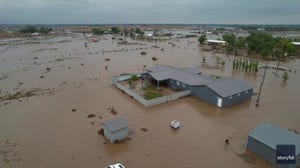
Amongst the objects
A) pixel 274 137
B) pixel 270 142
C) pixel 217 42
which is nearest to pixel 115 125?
pixel 270 142

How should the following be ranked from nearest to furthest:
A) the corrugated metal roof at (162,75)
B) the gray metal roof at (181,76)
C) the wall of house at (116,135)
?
1. the wall of house at (116,135)
2. the gray metal roof at (181,76)
3. the corrugated metal roof at (162,75)

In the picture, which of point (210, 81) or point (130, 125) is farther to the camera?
point (210, 81)

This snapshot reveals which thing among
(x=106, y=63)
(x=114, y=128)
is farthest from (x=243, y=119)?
(x=106, y=63)

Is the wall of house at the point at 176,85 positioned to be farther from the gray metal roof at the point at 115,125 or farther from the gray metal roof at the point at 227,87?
the gray metal roof at the point at 115,125

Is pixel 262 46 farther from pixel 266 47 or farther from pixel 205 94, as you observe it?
pixel 205 94

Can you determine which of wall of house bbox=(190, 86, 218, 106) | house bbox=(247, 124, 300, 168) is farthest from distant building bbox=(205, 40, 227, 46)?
house bbox=(247, 124, 300, 168)

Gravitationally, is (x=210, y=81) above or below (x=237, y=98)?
above

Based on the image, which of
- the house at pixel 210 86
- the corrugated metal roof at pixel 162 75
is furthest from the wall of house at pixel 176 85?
the corrugated metal roof at pixel 162 75
